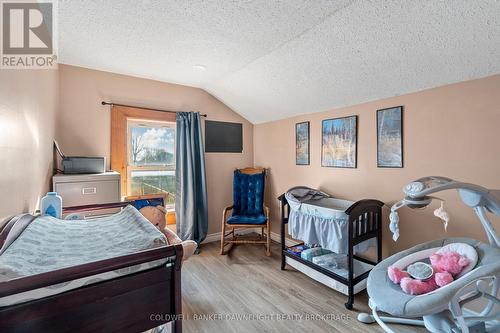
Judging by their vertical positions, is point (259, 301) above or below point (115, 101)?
below

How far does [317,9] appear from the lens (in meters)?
1.58

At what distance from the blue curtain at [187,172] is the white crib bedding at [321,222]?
140 centimetres

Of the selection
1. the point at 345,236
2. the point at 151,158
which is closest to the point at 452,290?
the point at 345,236

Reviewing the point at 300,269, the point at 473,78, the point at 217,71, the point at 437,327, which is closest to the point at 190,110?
the point at 217,71

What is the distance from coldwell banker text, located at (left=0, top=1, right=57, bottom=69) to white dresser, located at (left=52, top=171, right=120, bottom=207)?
0.93 metres

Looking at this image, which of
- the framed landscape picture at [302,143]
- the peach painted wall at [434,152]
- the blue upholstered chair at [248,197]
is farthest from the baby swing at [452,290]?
the blue upholstered chair at [248,197]

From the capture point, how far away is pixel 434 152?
1.96m

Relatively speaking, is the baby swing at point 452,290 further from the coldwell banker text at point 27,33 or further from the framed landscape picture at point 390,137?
the coldwell banker text at point 27,33

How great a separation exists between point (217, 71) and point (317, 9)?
1.44 meters

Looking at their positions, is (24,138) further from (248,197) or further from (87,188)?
(248,197)

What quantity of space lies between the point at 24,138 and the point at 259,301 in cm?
210

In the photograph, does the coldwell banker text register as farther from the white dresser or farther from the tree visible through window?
the tree visible through window

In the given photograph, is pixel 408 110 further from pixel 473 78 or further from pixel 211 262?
pixel 211 262

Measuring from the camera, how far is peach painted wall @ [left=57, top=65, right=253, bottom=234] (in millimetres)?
2615
